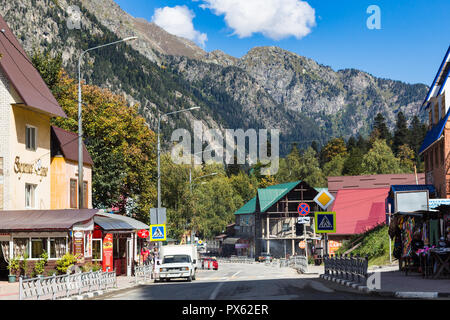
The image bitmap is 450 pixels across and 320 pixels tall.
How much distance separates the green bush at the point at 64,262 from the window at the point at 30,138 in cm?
793

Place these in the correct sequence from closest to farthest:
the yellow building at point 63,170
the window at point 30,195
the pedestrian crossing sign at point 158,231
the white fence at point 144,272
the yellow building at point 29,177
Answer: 1. the yellow building at point 29,177
2. the white fence at point 144,272
3. the window at point 30,195
4. the pedestrian crossing sign at point 158,231
5. the yellow building at point 63,170

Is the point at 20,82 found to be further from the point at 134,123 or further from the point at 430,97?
the point at 430,97

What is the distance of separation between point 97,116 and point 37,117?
764 inches

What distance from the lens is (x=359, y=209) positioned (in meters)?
75.3

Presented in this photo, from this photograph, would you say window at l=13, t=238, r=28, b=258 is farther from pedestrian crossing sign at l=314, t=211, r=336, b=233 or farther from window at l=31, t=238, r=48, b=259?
pedestrian crossing sign at l=314, t=211, r=336, b=233

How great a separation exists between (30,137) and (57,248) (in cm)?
786

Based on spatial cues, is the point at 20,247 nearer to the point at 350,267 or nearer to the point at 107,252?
the point at 107,252

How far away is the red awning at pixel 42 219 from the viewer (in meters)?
32.1

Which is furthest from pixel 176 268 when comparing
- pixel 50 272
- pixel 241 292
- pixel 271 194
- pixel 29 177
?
pixel 271 194

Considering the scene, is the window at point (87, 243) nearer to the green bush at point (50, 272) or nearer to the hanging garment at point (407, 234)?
the green bush at point (50, 272)

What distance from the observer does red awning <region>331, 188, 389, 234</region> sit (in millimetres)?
72875

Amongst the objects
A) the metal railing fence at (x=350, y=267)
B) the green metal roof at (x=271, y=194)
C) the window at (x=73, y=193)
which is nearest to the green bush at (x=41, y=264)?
the window at (x=73, y=193)

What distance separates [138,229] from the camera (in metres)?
43.8
